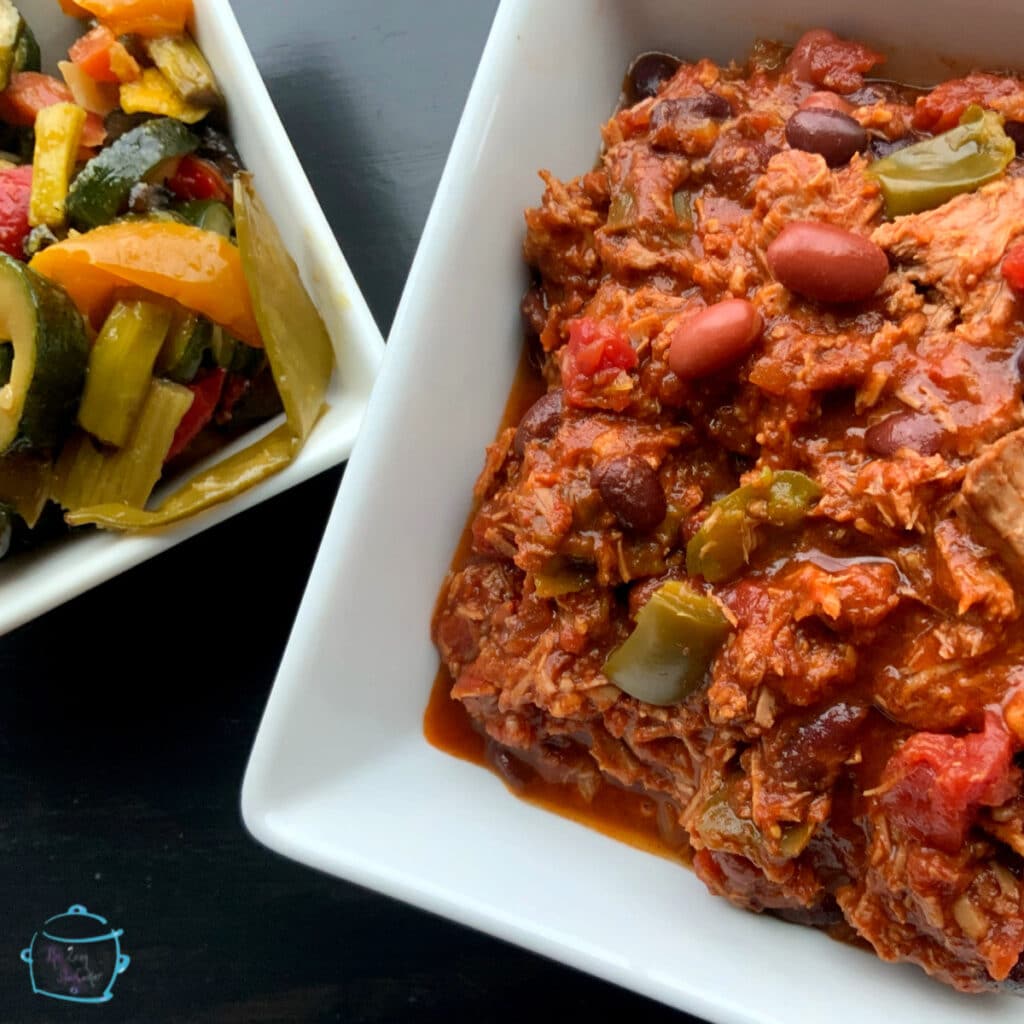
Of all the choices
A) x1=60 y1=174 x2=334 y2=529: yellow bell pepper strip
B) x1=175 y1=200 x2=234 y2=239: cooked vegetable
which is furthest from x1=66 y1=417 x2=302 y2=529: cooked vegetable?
x1=175 y1=200 x2=234 y2=239: cooked vegetable

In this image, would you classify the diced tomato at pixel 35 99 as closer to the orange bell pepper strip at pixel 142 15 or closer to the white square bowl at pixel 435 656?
the orange bell pepper strip at pixel 142 15

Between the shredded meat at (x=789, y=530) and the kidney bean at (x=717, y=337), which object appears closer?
the shredded meat at (x=789, y=530)

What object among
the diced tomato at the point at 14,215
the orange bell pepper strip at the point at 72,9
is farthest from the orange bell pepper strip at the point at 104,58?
the diced tomato at the point at 14,215

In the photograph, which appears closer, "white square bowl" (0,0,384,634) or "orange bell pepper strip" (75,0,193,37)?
"white square bowl" (0,0,384,634)

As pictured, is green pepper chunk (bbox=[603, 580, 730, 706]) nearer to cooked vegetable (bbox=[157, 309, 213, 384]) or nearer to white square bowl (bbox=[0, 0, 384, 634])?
white square bowl (bbox=[0, 0, 384, 634])

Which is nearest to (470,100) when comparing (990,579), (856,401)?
(856,401)

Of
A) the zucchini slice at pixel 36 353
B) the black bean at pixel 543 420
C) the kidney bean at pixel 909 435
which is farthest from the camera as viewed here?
the zucchini slice at pixel 36 353
